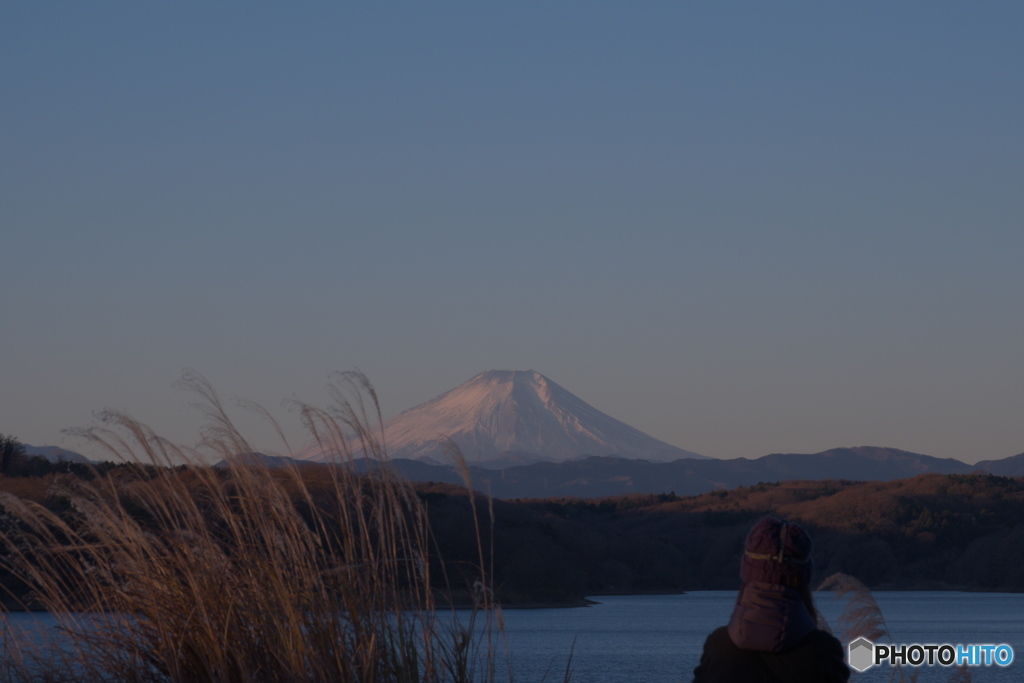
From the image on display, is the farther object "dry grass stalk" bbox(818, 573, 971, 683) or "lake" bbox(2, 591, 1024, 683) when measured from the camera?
"lake" bbox(2, 591, 1024, 683)

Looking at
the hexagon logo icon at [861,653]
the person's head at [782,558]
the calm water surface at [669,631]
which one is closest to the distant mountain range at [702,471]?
the calm water surface at [669,631]

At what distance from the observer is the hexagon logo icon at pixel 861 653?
5.22 m

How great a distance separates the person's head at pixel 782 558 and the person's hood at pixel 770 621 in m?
0.03

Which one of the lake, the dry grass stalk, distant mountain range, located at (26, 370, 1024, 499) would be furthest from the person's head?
distant mountain range, located at (26, 370, 1024, 499)

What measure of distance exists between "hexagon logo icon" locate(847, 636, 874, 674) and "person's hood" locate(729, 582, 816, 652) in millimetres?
3137

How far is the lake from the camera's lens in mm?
23375

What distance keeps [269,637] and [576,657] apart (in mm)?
26704

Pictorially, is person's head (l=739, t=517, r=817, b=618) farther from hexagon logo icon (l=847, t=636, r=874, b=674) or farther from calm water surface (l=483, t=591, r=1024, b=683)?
calm water surface (l=483, t=591, r=1024, b=683)

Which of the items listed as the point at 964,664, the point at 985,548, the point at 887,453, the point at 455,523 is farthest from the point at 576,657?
the point at 887,453

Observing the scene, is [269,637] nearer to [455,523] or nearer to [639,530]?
[455,523]

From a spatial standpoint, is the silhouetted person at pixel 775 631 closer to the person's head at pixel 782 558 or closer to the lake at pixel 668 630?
the person's head at pixel 782 558

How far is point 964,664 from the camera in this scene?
5.45m

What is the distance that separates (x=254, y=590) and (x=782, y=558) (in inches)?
72.1

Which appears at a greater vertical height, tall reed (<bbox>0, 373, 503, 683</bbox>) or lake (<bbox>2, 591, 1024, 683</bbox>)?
tall reed (<bbox>0, 373, 503, 683</bbox>)
